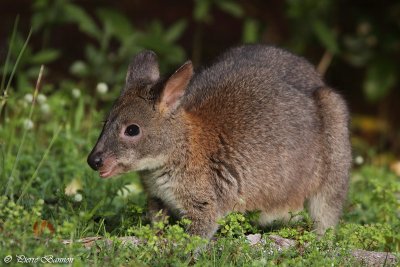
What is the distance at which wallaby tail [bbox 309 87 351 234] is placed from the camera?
→ 732 centimetres

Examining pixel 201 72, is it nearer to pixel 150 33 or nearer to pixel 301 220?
pixel 301 220

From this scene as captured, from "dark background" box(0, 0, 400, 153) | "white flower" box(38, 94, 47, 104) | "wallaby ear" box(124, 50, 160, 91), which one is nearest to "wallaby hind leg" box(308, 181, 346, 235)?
"wallaby ear" box(124, 50, 160, 91)

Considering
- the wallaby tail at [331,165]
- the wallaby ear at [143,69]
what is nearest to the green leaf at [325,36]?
the wallaby tail at [331,165]

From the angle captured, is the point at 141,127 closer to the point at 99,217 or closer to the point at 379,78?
the point at 99,217

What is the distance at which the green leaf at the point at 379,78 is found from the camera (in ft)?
38.9

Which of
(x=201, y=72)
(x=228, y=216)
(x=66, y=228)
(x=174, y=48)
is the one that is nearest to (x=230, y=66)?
(x=201, y=72)

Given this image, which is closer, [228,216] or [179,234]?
[179,234]

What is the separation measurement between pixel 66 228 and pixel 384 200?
354 cm

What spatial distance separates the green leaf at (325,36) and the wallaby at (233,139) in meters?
3.83

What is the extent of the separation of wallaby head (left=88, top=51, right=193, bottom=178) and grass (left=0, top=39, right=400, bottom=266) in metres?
0.43

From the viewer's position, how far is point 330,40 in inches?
452

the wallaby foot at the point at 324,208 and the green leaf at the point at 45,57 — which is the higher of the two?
the green leaf at the point at 45,57

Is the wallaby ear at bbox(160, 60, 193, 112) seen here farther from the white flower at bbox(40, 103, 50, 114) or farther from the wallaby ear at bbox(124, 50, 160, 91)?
the white flower at bbox(40, 103, 50, 114)

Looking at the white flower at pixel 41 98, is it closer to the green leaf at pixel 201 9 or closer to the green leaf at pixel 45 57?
the green leaf at pixel 45 57
